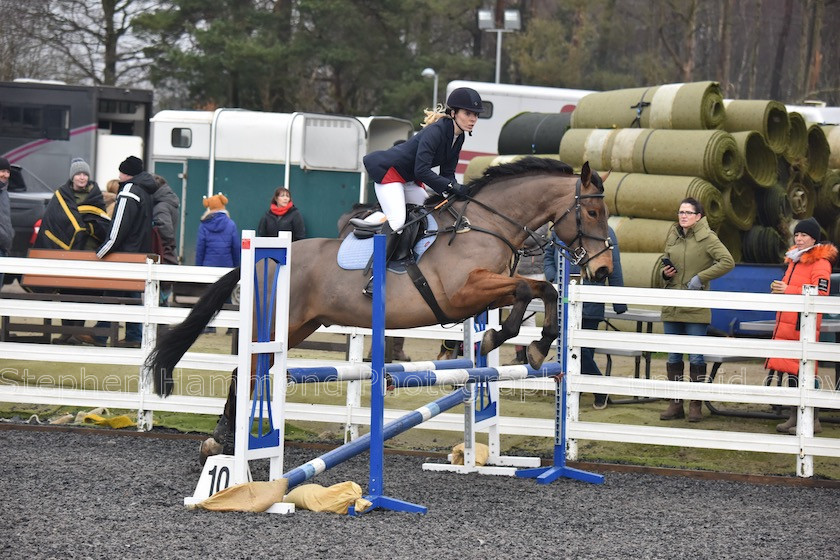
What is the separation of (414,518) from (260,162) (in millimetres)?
11982

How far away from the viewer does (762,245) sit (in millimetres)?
11594

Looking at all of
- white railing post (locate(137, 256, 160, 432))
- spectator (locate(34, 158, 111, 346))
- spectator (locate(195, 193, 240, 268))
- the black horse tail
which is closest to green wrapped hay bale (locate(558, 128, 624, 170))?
spectator (locate(195, 193, 240, 268))

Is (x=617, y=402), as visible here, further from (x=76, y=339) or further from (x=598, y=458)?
(x=76, y=339)

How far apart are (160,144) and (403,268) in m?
11.7

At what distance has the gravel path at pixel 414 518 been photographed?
Result: 4.48 metres

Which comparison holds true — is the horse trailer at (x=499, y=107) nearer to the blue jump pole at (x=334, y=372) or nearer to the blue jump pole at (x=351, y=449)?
the blue jump pole at (x=351, y=449)

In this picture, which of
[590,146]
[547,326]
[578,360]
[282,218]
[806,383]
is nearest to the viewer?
[547,326]

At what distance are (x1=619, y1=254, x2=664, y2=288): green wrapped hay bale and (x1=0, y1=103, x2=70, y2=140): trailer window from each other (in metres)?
11.5

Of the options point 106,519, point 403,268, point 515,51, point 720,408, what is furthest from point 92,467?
point 515,51

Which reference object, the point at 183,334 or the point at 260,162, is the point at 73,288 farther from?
the point at 260,162

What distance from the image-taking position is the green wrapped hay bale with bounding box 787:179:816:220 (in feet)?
39.9

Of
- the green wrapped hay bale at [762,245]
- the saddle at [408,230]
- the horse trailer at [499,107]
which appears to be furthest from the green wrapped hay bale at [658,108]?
the saddle at [408,230]

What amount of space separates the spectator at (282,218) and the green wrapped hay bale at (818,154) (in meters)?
6.14

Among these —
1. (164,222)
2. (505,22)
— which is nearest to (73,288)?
(164,222)
